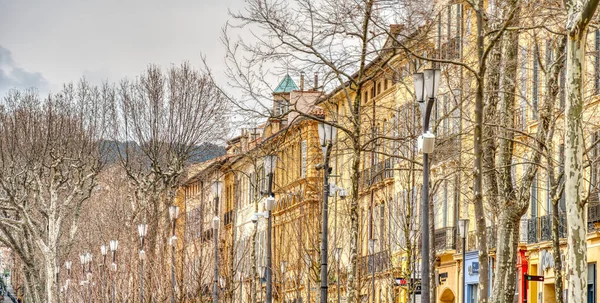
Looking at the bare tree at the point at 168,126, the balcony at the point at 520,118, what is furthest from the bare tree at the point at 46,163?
the balcony at the point at 520,118

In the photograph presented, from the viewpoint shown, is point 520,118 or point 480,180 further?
point 520,118

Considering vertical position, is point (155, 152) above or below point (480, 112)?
above

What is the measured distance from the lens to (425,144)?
22797mm

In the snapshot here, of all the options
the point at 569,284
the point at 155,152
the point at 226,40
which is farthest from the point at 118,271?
the point at 569,284

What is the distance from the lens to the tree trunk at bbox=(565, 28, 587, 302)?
1773 cm

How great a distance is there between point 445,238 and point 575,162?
3770 cm

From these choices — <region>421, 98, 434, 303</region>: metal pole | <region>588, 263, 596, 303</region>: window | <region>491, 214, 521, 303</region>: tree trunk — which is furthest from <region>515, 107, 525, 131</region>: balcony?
<region>421, 98, 434, 303</region>: metal pole

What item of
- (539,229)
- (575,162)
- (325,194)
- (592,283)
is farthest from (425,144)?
(539,229)

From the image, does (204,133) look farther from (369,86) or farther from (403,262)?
(403,262)

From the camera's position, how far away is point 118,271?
70938 mm

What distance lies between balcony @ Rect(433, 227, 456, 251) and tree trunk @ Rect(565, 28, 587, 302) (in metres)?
35.9

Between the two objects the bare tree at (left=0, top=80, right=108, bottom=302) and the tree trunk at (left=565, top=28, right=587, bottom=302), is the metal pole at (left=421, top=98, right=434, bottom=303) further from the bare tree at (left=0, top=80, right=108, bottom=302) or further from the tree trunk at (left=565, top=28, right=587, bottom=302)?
the bare tree at (left=0, top=80, right=108, bottom=302)

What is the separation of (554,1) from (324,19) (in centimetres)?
644

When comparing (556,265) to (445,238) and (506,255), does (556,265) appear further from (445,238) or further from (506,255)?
(445,238)
